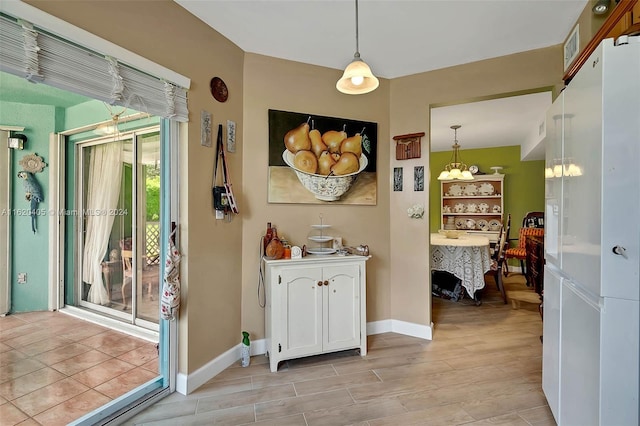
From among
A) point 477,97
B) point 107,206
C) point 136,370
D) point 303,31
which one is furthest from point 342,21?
point 136,370

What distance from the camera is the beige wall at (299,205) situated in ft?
8.50

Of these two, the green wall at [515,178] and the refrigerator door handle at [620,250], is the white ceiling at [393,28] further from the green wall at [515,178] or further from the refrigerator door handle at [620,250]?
the green wall at [515,178]

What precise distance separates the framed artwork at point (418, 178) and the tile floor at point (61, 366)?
277 centimetres

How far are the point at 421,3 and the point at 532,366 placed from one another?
2870mm

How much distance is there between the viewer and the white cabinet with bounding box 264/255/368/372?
90.9 inches

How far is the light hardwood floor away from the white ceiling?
2.64m

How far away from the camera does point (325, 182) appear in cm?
276

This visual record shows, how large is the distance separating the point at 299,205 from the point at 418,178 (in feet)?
4.06

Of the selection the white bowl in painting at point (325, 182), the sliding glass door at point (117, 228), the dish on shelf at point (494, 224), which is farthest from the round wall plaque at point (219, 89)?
the dish on shelf at point (494, 224)

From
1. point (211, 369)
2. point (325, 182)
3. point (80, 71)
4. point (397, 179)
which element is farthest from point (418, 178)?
point (80, 71)

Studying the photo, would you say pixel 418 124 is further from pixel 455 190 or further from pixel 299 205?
pixel 455 190

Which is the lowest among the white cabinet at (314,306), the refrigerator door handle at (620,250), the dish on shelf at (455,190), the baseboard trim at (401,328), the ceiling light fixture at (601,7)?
the baseboard trim at (401,328)

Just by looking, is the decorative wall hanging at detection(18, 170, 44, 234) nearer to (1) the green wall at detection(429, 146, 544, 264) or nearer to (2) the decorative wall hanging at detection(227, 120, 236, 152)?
(2) the decorative wall hanging at detection(227, 120, 236, 152)

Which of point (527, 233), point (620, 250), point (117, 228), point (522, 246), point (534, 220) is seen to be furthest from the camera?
point (534, 220)
